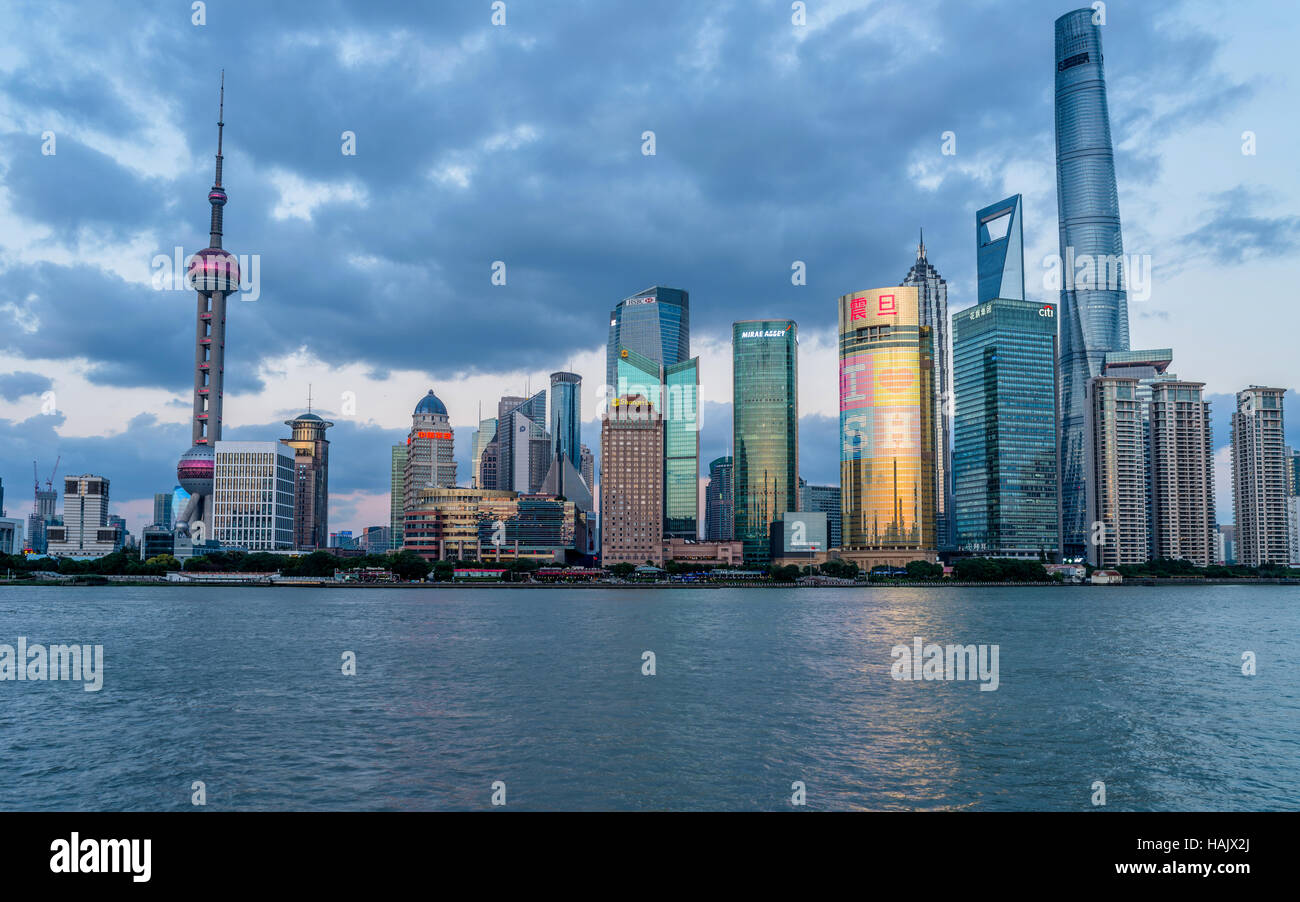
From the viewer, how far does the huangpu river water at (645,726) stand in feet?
99.7

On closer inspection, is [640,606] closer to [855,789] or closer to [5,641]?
[5,641]

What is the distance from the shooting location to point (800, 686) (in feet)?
176

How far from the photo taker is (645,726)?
4072 cm

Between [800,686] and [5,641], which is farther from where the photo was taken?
Result: [5,641]

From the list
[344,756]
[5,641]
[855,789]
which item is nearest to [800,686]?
[855,789]

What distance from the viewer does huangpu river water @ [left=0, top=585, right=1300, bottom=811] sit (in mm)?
30375

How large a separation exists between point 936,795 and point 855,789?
105 inches
